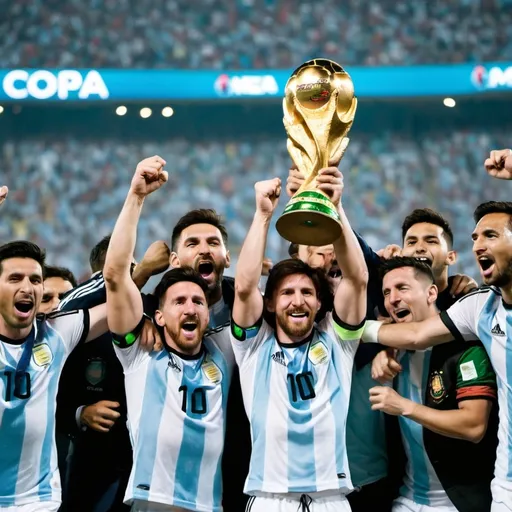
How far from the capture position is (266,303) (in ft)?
10.6

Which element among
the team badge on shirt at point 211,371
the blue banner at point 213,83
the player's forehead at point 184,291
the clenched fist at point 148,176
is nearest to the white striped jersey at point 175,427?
the team badge on shirt at point 211,371

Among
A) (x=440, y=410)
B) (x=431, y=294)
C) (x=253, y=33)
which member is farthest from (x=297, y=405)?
(x=253, y=33)

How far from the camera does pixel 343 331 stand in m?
3.11

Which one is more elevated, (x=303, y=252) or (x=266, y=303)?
(x=303, y=252)

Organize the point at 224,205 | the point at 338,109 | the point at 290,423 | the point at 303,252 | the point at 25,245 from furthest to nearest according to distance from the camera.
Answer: the point at 224,205 < the point at 303,252 < the point at 25,245 < the point at 290,423 < the point at 338,109

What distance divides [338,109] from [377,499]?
1.50m

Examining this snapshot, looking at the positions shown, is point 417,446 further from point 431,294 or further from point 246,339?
point 246,339

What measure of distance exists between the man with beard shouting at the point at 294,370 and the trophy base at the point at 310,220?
173 mm

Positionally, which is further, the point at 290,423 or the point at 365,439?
the point at 365,439

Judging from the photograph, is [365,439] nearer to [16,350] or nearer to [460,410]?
[460,410]

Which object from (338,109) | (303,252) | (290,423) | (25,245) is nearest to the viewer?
(338,109)

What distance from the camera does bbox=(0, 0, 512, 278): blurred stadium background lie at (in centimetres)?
874

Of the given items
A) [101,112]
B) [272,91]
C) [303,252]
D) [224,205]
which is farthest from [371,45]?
[303,252]

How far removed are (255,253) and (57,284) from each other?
1.63 m
